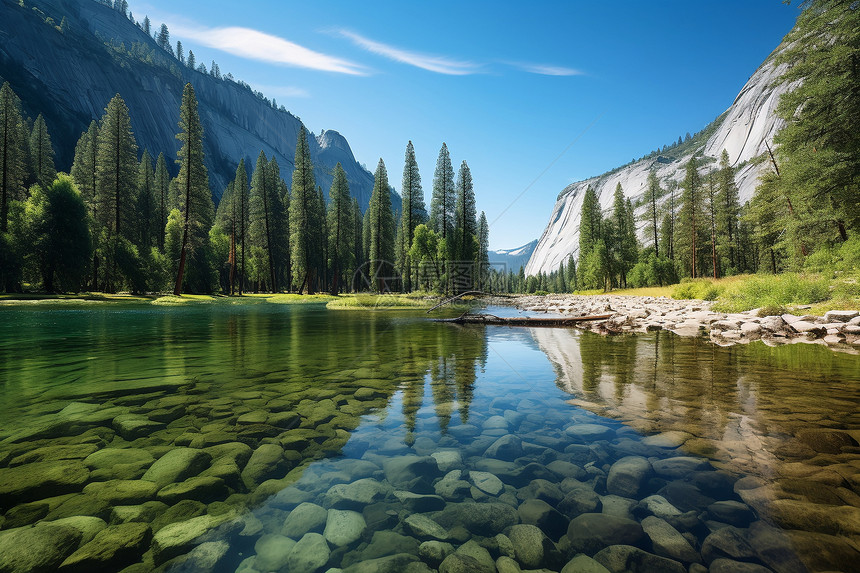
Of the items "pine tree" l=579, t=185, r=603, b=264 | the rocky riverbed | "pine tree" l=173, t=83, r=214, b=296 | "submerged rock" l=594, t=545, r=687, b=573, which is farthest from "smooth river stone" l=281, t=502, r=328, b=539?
"pine tree" l=579, t=185, r=603, b=264

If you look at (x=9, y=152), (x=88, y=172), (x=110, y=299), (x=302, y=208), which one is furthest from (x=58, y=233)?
(x=302, y=208)

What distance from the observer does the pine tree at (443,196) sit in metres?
46.2

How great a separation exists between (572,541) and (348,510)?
1575mm

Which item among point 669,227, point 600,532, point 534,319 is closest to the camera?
point 600,532

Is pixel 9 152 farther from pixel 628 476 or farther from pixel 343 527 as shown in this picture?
pixel 628 476

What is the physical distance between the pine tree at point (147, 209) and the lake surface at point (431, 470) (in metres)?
51.7

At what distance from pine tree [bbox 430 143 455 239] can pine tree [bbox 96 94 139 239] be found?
33.6 meters

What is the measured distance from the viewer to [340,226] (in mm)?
57438

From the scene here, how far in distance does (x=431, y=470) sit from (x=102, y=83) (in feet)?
533

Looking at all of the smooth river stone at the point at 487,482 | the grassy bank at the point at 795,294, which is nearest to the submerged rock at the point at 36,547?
the smooth river stone at the point at 487,482

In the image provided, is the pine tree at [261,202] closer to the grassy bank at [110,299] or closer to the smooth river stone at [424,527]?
the grassy bank at [110,299]

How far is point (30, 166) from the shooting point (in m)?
43.1

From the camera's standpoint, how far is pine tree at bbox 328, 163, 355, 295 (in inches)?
2174

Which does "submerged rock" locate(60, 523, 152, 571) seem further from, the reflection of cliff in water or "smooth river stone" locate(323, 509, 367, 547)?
the reflection of cliff in water
